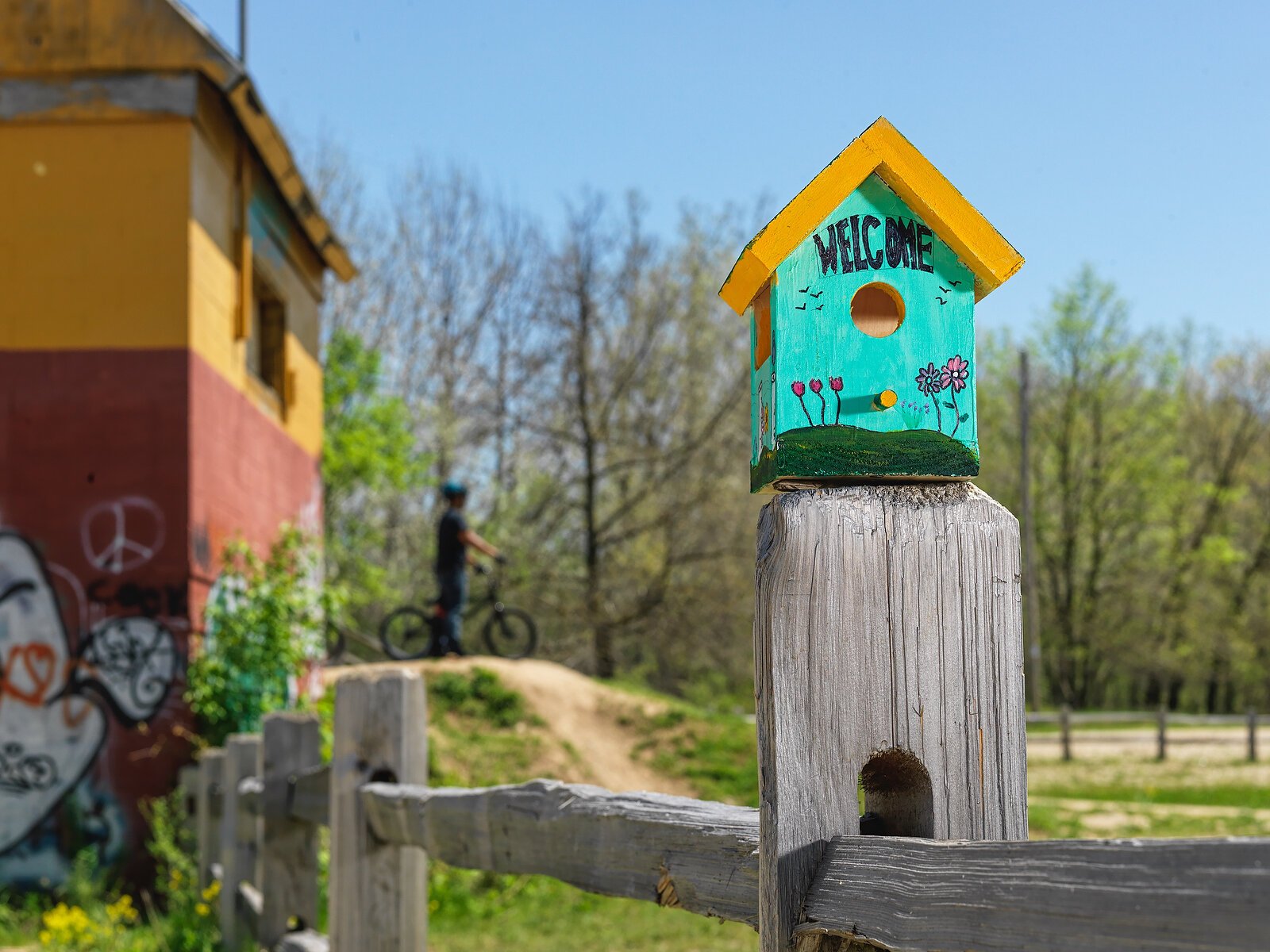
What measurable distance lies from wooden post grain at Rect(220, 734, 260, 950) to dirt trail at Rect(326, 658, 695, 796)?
5.50 metres

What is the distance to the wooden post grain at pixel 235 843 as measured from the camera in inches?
242

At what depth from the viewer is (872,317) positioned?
1762 mm

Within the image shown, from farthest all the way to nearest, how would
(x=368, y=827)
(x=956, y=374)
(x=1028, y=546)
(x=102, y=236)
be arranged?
(x=1028, y=546), (x=102, y=236), (x=368, y=827), (x=956, y=374)

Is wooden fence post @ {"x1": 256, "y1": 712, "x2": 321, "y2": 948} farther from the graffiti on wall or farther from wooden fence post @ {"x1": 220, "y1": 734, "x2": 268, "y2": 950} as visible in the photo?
the graffiti on wall

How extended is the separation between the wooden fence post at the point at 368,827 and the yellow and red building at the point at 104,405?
572 centimetres

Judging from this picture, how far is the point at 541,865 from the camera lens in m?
2.65

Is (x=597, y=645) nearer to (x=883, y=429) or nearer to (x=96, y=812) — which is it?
(x=96, y=812)

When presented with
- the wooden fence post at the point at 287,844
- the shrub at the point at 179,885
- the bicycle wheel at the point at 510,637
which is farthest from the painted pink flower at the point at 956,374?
the bicycle wheel at the point at 510,637

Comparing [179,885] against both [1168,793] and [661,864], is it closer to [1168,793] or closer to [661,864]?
[661,864]

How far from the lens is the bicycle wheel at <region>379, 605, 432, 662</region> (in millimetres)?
14844

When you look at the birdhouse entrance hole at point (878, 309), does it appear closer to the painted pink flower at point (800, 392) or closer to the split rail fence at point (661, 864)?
the painted pink flower at point (800, 392)

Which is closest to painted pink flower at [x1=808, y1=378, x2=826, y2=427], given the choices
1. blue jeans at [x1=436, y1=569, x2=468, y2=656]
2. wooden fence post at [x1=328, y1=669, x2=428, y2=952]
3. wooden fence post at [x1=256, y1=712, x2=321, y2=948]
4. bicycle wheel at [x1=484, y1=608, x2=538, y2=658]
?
wooden fence post at [x1=328, y1=669, x2=428, y2=952]

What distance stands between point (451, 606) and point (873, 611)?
13.1 metres

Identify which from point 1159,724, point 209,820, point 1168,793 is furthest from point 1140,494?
point 209,820
